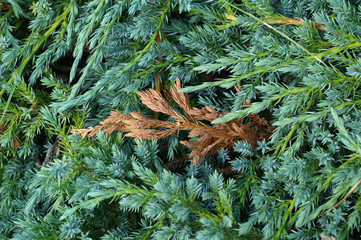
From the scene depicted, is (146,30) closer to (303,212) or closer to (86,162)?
(86,162)

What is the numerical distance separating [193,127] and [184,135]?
19 cm

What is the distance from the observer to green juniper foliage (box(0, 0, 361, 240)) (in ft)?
4.01

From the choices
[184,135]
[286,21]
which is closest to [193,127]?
[184,135]

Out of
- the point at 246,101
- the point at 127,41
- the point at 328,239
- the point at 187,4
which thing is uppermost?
the point at 187,4

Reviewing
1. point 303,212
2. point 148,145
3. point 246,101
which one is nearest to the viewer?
point 303,212

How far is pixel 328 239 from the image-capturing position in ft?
3.86

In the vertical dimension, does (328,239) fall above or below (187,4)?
below

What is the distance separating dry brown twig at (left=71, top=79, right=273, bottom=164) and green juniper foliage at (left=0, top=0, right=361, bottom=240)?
0.15 feet

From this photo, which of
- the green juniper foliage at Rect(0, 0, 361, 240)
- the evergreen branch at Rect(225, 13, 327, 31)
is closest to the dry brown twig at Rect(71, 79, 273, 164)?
the green juniper foliage at Rect(0, 0, 361, 240)

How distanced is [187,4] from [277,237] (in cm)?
96

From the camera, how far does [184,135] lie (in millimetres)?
1608

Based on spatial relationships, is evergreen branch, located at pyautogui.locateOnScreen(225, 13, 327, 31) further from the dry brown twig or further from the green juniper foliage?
the dry brown twig

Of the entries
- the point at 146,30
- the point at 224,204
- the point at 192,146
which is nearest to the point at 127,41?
the point at 146,30

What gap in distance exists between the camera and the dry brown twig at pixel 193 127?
1.39m
